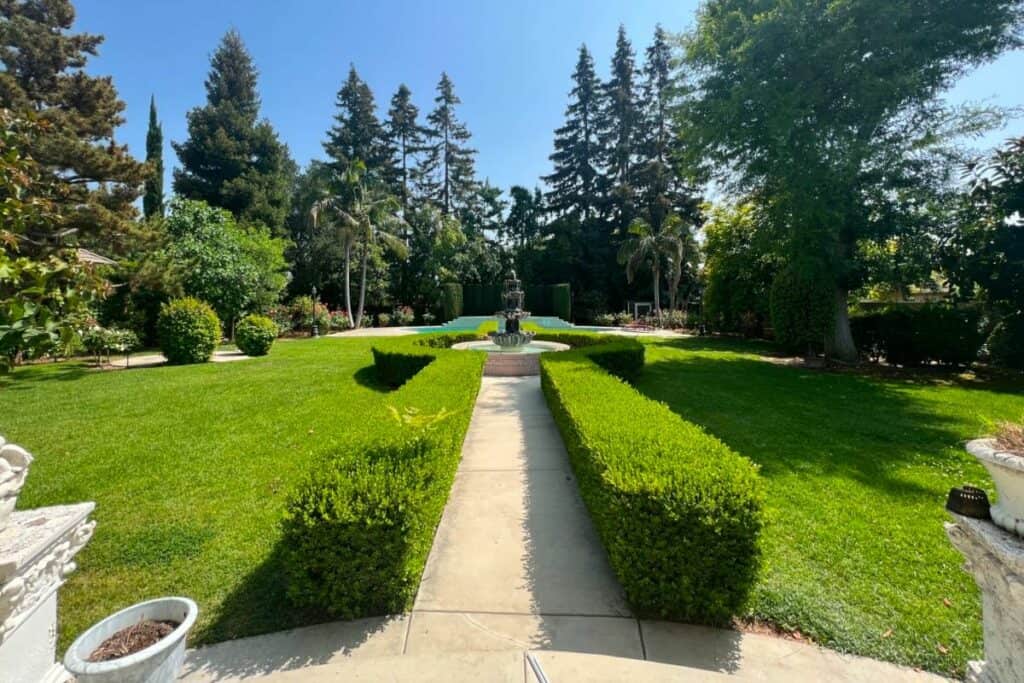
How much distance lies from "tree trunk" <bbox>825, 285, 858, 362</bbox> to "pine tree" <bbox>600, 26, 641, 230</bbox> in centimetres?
1972

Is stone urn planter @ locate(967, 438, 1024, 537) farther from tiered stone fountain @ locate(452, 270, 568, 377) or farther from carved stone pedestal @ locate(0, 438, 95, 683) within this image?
tiered stone fountain @ locate(452, 270, 568, 377)

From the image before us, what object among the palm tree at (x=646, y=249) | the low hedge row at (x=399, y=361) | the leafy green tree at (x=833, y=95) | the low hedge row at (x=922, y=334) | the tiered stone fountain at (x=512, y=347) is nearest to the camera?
the low hedge row at (x=399, y=361)

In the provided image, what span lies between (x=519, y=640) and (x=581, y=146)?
34.0 metres

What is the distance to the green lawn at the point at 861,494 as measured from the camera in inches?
92.4

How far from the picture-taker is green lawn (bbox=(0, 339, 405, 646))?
2.65m

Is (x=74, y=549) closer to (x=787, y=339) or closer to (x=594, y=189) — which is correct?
(x=787, y=339)

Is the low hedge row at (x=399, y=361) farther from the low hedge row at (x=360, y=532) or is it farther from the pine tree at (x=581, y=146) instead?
the pine tree at (x=581, y=146)

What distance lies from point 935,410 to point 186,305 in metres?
15.7

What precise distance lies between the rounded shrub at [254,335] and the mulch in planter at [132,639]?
11410mm

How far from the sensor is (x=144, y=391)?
749cm

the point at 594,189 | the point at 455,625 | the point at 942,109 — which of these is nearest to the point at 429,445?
the point at 455,625

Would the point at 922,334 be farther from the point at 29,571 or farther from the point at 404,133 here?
the point at 404,133

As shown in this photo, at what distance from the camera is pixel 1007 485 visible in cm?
120

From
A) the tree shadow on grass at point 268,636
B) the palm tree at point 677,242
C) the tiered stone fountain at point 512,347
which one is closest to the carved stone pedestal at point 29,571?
the tree shadow on grass at point 268,636
